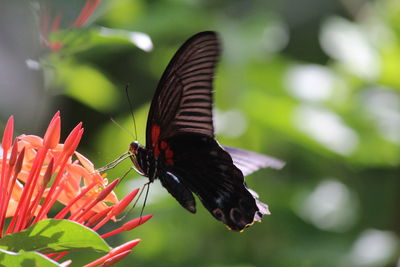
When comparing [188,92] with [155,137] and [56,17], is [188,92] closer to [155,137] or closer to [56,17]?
→ [155,137]

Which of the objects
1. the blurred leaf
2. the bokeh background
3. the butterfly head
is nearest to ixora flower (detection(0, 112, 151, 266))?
the butterfly head

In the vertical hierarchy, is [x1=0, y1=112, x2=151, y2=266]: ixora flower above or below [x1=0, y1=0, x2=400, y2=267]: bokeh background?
above

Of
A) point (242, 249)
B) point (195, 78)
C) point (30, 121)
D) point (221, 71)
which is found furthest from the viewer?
point (221, 71)

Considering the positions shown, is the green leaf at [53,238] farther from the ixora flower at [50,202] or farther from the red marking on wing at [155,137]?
the red marking on wing at [155,137]

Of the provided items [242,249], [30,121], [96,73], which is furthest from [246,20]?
[30,121]

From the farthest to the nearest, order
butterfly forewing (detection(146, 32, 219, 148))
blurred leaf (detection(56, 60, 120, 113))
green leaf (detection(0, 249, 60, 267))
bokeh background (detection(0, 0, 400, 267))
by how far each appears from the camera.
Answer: blurred leaf (detection(56, 60, 120, 113))
bokeh background (detection(0, 0, 400, 267))
butterfly forewing (detection(146, 32, 219, 148))
green leaf (detection(0, 249, 60, 267))

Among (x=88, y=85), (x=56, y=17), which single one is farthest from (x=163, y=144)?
(x=88, y=85)

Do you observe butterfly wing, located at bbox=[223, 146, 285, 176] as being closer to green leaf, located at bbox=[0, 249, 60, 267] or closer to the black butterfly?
the black butterfly

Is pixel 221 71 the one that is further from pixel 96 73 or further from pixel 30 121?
pixel 30 121
